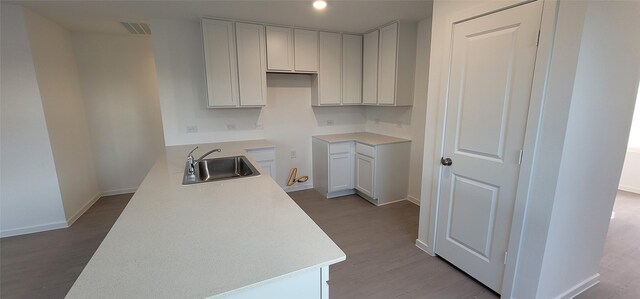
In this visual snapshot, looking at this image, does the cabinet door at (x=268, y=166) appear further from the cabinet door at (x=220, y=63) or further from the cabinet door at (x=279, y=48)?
the cabinet door at (x=279, y=48)

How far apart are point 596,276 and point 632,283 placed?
11.4 inches

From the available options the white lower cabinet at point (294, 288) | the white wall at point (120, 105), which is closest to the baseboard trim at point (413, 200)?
the white lower cabinet at point (294, 288)

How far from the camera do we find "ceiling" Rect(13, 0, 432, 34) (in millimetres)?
2611

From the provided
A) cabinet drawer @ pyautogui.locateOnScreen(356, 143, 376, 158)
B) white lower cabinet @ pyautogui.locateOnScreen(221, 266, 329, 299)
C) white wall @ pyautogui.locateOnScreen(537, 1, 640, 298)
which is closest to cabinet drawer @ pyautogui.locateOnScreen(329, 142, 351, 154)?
cabinet drawer @ pyautogui.locateOnScreen(356, 143, 376, 158)

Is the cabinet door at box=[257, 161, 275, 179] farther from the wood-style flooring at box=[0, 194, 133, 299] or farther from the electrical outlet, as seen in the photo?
the wood-style flooring at box=[0, 194, 133, 299]

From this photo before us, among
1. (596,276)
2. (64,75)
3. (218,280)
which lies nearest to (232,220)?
(218,280)

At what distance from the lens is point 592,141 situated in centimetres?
163

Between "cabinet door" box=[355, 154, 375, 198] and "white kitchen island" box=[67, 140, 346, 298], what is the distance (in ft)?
7.08

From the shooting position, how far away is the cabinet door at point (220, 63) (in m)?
3.09

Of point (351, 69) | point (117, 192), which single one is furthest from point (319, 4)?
point (117, 192)

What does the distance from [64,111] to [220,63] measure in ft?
6.40

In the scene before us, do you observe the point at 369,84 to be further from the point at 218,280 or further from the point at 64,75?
the point at 64,75

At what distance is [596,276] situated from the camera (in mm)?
2059

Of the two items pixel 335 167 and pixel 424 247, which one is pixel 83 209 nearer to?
pixel 335 167
